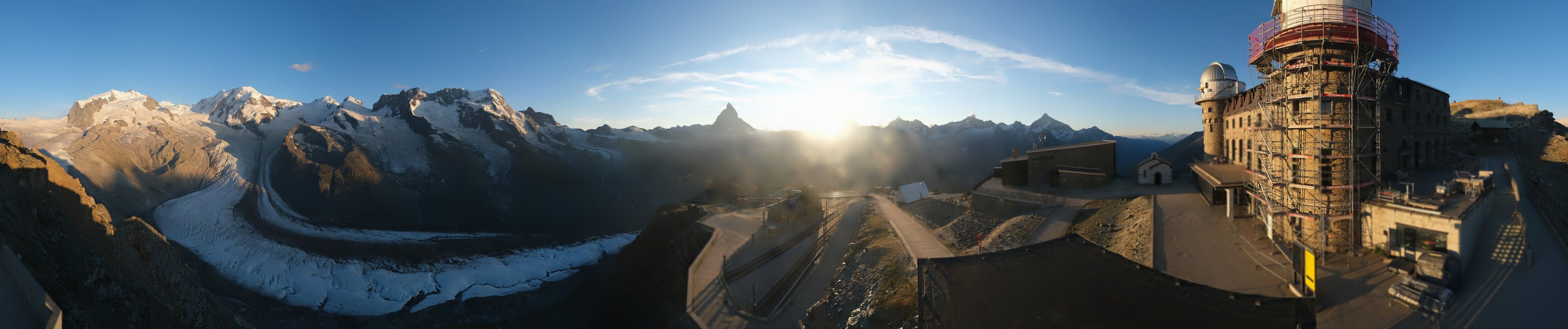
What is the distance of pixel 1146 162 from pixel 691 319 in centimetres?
2688

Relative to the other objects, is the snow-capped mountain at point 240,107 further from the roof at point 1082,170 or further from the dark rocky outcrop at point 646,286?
the roof at point 1082,170

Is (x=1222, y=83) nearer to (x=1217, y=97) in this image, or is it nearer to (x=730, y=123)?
(x=1217, y=97)

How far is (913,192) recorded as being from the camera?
37375mm

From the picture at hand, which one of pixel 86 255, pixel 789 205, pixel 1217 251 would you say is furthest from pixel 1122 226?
pixel 86 255

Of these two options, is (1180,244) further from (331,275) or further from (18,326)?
(331,275)

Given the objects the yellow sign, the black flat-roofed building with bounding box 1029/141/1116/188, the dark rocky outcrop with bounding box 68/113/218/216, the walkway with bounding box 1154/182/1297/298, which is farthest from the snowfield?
the yellow sign

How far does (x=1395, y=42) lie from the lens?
→ 53.3 feet

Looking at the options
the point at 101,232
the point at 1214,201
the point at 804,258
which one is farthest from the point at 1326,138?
Result: the point at 101,232

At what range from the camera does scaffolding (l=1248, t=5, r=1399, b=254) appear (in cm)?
1514

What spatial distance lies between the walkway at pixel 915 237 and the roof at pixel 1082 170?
1067cm

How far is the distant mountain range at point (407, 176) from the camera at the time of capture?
48344mm

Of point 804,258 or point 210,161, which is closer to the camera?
point 804,258

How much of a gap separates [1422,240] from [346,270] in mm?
68737

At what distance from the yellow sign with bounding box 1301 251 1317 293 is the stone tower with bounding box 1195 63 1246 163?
23.5m
